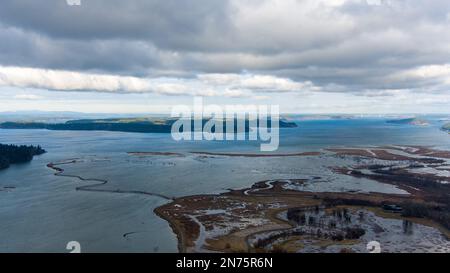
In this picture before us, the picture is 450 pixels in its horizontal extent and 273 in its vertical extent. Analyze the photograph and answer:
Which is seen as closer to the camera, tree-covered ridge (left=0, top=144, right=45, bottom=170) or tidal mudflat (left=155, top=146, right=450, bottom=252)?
tidal mudflat (left=155, top=146, right=450, bottom=252)

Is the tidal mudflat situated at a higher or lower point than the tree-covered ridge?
lower

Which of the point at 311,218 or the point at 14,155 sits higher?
the point at 14,155

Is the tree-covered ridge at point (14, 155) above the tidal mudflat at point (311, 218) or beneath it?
above

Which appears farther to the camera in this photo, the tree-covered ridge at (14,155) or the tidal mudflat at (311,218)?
the tree-covered ridge at (14,155)

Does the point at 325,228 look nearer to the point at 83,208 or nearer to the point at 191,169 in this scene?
the point at 83,208

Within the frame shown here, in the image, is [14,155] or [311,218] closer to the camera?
[311,218]

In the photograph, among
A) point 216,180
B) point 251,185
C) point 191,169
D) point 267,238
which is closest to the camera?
point 267,238
